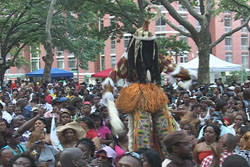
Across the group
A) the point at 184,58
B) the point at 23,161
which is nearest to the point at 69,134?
the point at 23,161

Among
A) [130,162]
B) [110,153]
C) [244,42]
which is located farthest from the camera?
[244,42]

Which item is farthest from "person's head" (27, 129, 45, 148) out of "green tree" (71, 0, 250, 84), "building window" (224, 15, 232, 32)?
"building window" (224, 15, 232, 32)

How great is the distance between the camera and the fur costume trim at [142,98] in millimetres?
5980

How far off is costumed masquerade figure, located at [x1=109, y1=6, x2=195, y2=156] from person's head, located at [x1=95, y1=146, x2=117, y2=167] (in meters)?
0.45

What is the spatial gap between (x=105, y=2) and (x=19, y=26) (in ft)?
29.9

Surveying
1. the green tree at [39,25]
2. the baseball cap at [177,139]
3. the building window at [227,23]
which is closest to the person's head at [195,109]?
the baseball cap at [177,139]

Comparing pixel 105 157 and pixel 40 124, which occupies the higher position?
pixel 40 124

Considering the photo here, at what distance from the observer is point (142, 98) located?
6.00m

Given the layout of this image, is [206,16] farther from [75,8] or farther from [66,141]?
[66,141]

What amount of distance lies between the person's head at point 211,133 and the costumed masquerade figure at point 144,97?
0.47m

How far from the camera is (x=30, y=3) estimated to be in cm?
2245

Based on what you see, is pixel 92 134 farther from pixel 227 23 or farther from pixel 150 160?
pixel 227 23

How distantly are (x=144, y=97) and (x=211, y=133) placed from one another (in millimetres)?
974

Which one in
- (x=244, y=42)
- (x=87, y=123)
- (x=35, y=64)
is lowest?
(x=87, y=123)
